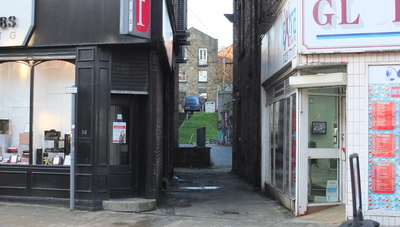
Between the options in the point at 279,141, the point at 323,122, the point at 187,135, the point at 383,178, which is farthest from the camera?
the point at 187,135

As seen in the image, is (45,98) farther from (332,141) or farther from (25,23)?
(332,141)

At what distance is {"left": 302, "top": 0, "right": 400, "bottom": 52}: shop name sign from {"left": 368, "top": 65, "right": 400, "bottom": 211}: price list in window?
0.52 metres

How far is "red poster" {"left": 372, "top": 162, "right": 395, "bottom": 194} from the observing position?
25.8 ft

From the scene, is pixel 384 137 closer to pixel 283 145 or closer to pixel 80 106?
pixel 283 145

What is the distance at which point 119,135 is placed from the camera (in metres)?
9.64

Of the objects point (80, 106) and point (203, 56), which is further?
point (203, 56)

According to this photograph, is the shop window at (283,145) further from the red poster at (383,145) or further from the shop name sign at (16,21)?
the shop name sign at (16,21)

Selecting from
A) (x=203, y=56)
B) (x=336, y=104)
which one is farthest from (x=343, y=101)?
(x=203, y=56)

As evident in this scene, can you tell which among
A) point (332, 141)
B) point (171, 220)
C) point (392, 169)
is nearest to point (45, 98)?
point (171, 220)

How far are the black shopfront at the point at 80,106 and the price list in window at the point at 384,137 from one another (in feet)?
14.2

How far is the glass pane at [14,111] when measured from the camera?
1012 cm

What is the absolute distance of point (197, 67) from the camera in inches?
2263

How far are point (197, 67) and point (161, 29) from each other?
1896 inches

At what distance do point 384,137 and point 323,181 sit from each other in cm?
181
